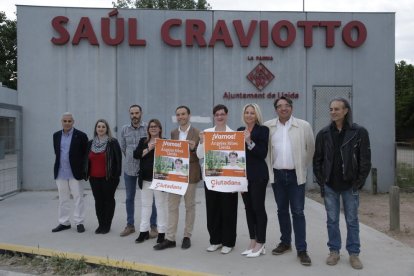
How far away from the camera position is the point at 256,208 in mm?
5422

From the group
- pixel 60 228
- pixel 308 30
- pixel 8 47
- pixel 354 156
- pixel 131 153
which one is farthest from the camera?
pixel 8 47

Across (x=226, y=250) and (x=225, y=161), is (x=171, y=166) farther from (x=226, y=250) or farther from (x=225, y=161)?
(x=226, y=250)

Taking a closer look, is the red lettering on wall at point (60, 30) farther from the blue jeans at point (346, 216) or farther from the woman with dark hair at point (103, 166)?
the blue jeans at point (346, 216)

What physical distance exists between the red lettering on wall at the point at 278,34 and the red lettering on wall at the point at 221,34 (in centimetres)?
127

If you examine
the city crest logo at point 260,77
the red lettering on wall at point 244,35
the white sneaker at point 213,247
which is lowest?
the white sneaker at point 213,247

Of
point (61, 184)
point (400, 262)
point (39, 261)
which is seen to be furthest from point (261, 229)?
point (61, 184)

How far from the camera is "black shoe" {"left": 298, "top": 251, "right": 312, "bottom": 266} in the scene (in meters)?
5.20

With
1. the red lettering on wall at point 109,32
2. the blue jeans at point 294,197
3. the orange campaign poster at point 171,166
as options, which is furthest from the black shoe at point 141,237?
the red lettering on wall at point 109,32

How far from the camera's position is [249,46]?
12016 mm

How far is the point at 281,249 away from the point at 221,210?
3.09 ft

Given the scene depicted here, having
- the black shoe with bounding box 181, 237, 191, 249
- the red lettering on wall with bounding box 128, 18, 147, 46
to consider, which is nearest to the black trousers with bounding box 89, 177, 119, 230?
the black shoe with bounding box 181, 237, 191, 249

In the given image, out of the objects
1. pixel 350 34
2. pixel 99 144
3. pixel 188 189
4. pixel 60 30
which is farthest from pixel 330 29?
pixel 188 189

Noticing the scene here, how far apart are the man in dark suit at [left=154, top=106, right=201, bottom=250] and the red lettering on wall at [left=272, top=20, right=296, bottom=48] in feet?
22.4

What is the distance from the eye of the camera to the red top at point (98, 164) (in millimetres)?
6695
